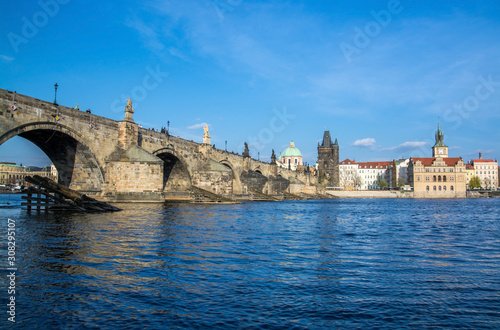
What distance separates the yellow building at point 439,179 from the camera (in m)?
106

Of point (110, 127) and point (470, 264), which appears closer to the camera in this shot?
point (470, 264)

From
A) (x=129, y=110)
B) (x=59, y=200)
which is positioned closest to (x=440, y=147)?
(x=129, y=110)

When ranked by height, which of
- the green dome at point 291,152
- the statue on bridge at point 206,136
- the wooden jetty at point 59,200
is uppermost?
the green dome at point 291,152

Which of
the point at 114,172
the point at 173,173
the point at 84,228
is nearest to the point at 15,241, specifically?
the point at 84,228

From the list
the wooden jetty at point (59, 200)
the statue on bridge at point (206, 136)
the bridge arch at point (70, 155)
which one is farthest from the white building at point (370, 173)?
the wooden jetty at point (59, 200)

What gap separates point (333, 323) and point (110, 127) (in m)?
29.4

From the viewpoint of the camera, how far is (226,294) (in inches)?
265

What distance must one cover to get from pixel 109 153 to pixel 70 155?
3.01m

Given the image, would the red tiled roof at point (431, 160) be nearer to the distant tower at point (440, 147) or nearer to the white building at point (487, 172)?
the distant tower at point (440, 147)

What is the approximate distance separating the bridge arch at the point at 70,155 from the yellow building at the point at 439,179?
316 ft

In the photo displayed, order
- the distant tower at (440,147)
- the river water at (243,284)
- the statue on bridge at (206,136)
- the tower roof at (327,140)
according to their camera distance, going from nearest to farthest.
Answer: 1. the river water at (243,284)
2. the statue on bridge at (206,136)
3. the distant tower at (440,147)
4. the tower roof at (327,140)

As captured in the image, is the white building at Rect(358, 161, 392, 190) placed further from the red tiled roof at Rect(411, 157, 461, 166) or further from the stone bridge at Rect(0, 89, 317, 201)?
the stone bridge at Rect(0, 89, 317, 201)

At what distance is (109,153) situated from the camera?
31.1 metres

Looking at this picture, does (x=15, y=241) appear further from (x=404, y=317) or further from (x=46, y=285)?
(x=404, y=317)
